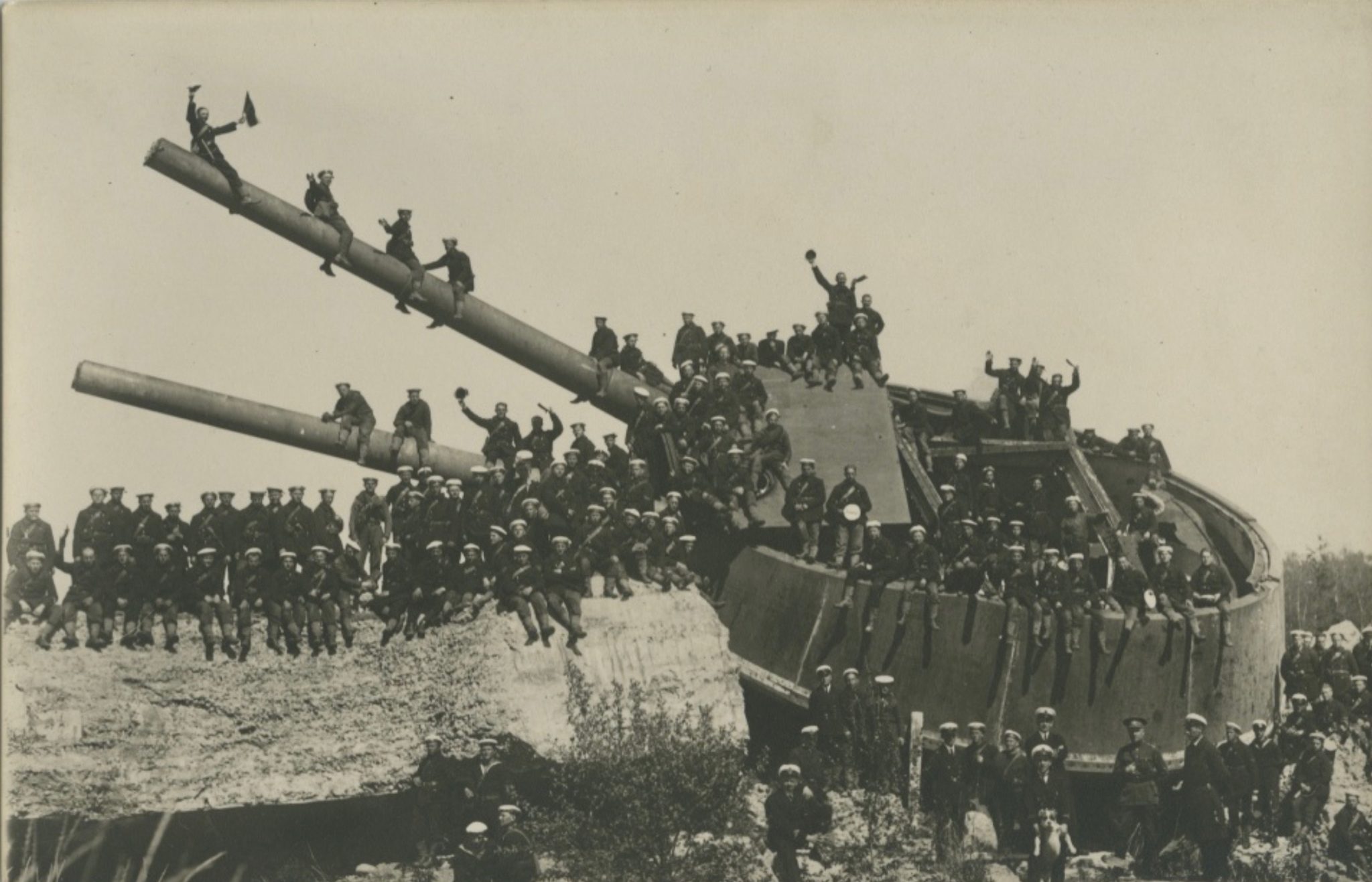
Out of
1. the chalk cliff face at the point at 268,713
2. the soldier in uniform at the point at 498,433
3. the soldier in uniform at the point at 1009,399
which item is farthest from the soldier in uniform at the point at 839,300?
the chalk cliff face at the point at 268,713

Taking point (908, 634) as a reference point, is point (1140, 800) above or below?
below

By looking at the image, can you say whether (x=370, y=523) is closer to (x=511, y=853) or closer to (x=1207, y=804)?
(x=511, y=853)

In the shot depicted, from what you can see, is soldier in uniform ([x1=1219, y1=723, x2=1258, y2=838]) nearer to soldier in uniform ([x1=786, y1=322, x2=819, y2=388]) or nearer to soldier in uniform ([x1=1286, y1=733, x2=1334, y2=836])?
soldier in uniform ([x1=1286, y1=733, x2=1334, y2=836])

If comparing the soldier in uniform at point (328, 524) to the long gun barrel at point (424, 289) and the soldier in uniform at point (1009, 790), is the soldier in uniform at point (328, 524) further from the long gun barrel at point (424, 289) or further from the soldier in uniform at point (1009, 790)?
the soldier in uniform at point (1009, 790)

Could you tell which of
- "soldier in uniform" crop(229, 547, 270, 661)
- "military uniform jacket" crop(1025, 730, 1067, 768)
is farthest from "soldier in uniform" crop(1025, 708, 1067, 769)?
"soldier in uniform" crop(229, 547, 270, 661)

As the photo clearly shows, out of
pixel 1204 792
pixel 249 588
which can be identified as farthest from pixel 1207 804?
pixel 249 588

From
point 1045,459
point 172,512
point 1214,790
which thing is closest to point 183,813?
point 172,512
